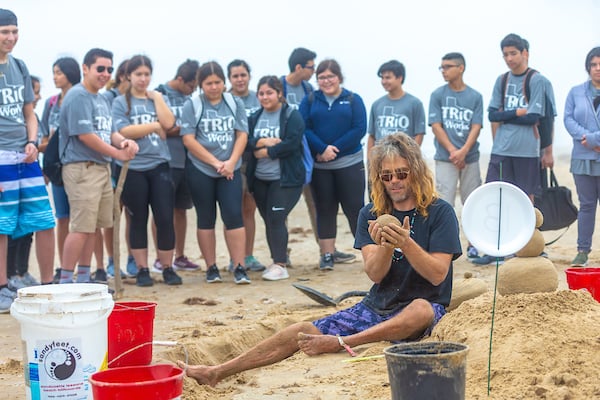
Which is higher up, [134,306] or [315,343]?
[134,306]

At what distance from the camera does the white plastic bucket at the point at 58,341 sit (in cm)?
377

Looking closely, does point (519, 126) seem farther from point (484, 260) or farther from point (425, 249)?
point (425, 249)

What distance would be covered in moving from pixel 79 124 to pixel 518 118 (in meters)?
4.36

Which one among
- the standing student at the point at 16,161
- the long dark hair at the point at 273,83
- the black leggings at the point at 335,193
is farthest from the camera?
the black leggings at the point at 335,193

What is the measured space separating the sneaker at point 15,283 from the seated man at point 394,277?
334 centimetres

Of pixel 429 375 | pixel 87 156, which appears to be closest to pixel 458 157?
pixel 87 156

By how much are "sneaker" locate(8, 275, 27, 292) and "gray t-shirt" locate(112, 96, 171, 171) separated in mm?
1479

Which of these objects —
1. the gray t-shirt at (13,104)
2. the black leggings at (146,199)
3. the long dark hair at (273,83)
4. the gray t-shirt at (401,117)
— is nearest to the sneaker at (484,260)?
the gray t-shirt at (401,117)

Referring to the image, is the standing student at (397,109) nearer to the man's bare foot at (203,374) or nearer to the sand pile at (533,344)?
→ the sand pile at (533,344)

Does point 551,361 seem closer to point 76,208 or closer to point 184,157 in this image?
point 76,208

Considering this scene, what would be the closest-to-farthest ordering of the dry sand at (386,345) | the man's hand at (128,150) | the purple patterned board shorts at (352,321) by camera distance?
1. the dry sand at (386,345)
2. the purple patterned board shorts at (352,321)
3. the man's hand at (128,150)

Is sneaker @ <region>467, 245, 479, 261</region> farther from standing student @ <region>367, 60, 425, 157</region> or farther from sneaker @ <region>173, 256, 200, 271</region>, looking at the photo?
sneaker @ <region>173, 256, 200, 271</region>

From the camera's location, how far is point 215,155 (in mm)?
8305

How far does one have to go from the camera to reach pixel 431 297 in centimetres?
501
